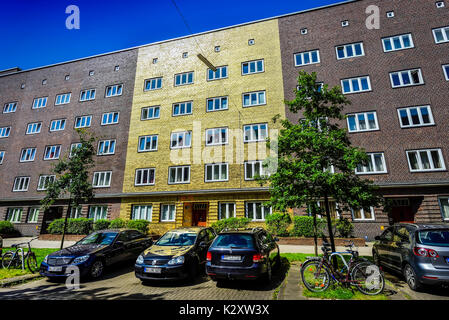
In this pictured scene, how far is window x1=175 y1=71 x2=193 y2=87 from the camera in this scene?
23.7m

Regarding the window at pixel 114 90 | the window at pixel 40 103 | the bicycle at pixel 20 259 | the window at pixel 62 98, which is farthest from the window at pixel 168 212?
the window at pixel 40 103

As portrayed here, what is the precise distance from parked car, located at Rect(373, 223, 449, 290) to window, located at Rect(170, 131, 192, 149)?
17.1 m

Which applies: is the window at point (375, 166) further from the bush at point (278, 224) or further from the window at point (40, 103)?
the window at point (40, 103)

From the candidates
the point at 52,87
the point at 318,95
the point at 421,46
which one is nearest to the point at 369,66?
the point at 421,46

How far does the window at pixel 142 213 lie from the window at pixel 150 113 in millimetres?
9231

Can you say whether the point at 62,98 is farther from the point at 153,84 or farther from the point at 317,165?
the point at 317,165

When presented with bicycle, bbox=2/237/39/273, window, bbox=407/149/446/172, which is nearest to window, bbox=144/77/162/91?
bicycle, bbox=2/237/39/273

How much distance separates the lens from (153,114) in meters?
23.6

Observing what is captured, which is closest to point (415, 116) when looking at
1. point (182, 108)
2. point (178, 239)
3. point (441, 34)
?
point (441, 34)

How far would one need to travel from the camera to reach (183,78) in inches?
943

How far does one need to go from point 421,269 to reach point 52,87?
3769cm

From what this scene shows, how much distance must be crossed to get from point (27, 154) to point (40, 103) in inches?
273

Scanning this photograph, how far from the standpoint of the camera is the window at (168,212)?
19.8 m

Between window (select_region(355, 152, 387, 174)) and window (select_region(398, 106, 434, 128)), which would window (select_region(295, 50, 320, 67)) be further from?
window (select_region(355, 152, 387, 174))
